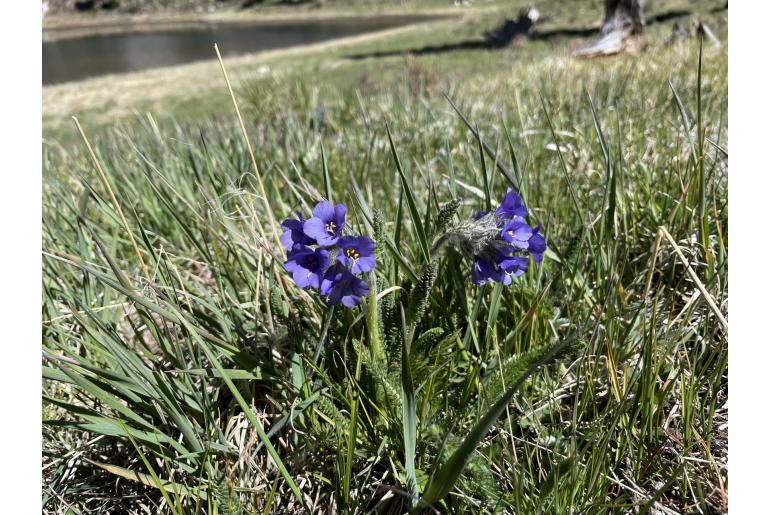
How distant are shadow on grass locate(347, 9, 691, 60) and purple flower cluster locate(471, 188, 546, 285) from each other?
16648mm

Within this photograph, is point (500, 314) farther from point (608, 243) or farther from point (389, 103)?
point (389, 103)

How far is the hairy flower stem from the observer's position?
3.87 feet

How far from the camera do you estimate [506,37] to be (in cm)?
1772

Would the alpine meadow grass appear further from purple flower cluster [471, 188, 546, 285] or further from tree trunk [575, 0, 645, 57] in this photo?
tree trunk [575, 0, 645, 57]

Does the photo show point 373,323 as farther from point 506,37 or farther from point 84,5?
point 84,5

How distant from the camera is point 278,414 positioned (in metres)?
1.40

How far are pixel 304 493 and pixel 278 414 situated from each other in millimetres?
203

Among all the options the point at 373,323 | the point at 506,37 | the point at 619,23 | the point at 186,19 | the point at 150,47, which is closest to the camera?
the point at 373,323

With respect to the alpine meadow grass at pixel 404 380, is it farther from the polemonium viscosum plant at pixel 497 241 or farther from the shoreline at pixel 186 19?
the shoreline at pixel 186 19

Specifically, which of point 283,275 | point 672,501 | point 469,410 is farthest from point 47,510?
point 672,501

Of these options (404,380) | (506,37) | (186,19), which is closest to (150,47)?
→ (506,37)

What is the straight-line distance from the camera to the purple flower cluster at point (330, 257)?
3.42 feet

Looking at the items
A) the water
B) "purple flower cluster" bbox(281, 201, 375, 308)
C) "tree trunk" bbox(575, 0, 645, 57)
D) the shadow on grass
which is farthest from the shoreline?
"purple flower cluster" bbox(281, 201, 375, 308)

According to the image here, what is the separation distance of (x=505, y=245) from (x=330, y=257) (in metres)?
0.37
